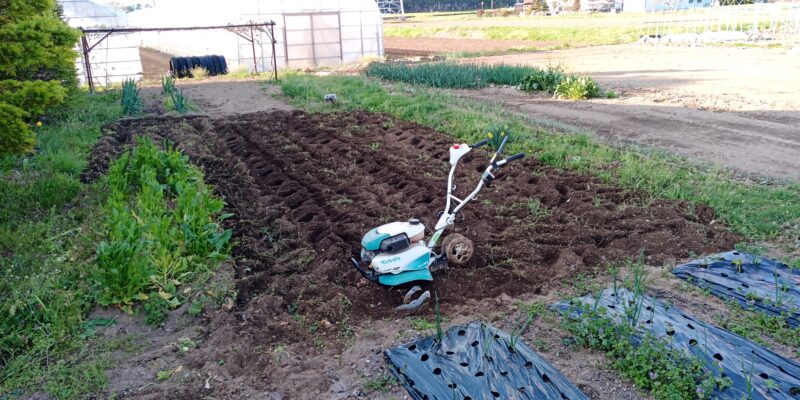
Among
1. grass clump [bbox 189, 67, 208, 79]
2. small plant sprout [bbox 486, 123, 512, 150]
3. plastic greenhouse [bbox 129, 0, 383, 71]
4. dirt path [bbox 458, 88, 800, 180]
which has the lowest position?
dirt path [bbox 458, 88, 800, 180]

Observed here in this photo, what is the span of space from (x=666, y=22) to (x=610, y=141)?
3056cm

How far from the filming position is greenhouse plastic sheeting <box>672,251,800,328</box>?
421cm

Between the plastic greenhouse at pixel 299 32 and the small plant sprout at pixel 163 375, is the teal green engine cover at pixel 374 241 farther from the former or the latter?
the plastic greenhouse at pixel 299 32

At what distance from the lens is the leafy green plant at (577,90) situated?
1354cm

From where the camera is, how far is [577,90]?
1352cm

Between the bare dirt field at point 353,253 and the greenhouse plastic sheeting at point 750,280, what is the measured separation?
0.22 meters

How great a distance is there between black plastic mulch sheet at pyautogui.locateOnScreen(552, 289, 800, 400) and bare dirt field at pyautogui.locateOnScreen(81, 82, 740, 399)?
34 cm

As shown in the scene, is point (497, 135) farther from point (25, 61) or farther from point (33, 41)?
point (25, 61)

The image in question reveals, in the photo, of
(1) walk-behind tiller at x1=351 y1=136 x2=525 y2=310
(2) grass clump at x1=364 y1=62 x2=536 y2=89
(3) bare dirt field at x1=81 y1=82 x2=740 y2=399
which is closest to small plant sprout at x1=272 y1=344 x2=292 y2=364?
(3) bare dirt field at x1=81 y1=82 x2=740 y2=399

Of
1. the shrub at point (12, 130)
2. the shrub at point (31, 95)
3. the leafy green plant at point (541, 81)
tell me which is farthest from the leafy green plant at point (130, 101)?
the leafy green plant at point (541, 81)

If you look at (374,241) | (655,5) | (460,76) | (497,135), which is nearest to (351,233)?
(374,241)

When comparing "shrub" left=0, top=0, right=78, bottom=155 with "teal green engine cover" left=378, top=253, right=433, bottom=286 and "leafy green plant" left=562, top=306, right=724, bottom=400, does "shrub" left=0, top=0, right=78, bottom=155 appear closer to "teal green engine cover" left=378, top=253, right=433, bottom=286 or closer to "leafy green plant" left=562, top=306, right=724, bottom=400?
"teal green engine cover" left=378, top=253, right=433, bottom=286

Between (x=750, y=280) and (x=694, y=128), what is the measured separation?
6195mm

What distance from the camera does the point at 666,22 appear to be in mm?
35250
